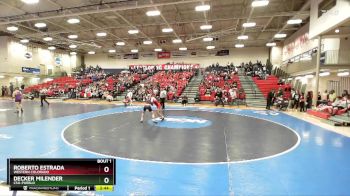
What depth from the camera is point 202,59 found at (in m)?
34.6

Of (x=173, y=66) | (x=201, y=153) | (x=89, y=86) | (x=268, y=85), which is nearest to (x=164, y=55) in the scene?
(x=173, y=66)

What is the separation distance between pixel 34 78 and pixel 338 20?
120 feet

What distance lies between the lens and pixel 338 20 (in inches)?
451

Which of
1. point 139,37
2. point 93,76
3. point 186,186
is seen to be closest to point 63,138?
point 186,186

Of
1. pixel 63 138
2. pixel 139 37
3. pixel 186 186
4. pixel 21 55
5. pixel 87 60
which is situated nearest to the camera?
pixel 186 186

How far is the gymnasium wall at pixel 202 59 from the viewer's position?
3291 cm

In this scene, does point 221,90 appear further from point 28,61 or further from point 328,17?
point 28,61

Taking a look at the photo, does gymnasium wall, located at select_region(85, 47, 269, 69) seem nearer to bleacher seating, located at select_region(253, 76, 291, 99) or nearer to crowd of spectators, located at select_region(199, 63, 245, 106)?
crowd of spectators, located at select_region(199, 63, 245, 106)

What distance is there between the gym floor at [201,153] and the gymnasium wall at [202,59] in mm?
24628

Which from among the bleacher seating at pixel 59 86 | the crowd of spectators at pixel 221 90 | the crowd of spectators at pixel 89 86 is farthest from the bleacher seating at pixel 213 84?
the bleacher seating at pixel 59 86

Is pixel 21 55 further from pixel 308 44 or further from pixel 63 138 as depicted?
pixel 308 44

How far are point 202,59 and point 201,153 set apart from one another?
97.2 ft

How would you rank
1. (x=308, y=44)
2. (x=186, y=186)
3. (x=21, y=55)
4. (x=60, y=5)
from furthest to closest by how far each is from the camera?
(x=21, y=55) → (x=308, y=44) → (x=60, y=5) → (x=186, y=186)
